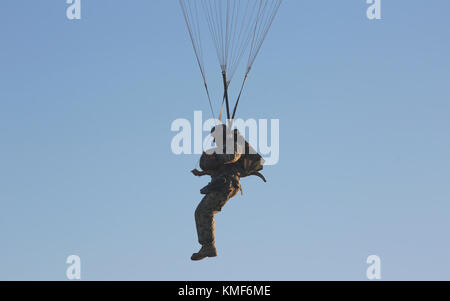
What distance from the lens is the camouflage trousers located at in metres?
14.6

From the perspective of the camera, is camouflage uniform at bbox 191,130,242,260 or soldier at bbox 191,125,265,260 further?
camouflage uniform at bbox 191,130,242,260

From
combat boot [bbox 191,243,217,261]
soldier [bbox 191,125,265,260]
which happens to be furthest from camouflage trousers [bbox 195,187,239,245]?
combat boot [bbox 191,243,217,261]

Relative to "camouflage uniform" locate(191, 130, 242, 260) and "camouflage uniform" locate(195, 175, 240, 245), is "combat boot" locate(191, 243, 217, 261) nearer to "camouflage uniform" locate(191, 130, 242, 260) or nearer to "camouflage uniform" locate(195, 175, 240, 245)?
"camouflage uniform" locate(191, 130, 242, 260)

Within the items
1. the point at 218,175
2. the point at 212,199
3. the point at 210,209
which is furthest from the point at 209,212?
the point at 218,175

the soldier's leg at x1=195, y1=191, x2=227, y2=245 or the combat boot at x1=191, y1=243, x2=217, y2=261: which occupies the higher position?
the soldier's leg at x1=195, y1=191, x2=227, y2=245

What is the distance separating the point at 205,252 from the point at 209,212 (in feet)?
3.45

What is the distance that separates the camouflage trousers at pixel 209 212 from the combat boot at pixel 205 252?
108 millimetres

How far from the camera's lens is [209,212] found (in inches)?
576

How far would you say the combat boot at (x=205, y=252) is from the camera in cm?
1453

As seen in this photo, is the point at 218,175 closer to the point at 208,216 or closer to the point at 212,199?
the point at 212,199

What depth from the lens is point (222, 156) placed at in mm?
14336
